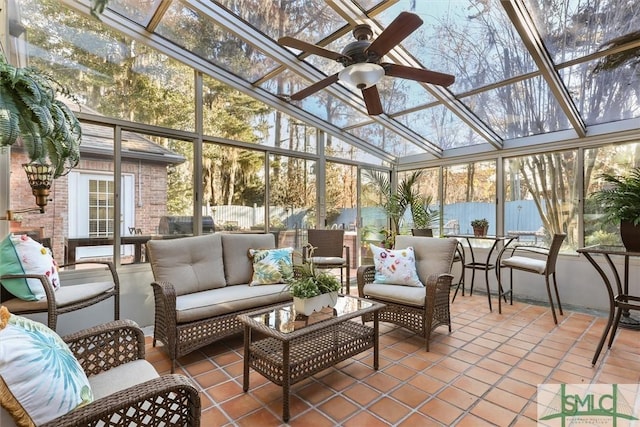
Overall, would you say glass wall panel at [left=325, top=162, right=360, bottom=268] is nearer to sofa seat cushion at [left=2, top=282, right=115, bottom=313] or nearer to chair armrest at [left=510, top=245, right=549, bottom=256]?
chair armrest at [left=510, top=245, right=549, bottom=256]

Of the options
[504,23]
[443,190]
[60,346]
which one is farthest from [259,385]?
[443,190]

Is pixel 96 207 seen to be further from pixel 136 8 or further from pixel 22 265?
pixel 136 8

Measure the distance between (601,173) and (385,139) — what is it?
2.99 meters

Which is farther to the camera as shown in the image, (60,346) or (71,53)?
(71,53)

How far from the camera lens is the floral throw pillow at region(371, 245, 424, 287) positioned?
11.0 ft

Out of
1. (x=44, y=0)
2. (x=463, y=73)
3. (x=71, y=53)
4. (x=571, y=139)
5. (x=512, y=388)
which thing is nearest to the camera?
(x=512, y=388)

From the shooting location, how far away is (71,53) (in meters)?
3.09

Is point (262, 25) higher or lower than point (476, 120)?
higher

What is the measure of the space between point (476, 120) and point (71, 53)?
4.78m

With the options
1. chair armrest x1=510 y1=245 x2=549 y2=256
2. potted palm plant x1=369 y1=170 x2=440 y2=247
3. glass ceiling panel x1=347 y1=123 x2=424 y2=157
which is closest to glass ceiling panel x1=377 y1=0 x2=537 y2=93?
glass ceiling panel x1=347 y1=123 x2=424 y2=157

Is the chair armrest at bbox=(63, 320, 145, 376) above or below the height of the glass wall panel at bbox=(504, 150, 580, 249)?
below

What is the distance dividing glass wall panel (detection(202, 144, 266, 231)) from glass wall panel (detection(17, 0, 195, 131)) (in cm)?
55

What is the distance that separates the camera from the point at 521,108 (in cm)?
408

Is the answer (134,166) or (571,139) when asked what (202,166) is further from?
(571,139)
